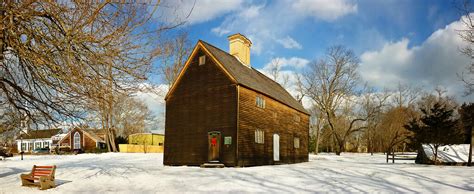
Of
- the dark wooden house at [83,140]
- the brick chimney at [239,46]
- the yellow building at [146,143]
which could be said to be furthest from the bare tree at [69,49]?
the dark wooden house at [83,140]

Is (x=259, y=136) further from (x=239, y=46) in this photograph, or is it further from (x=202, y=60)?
(x=239, y=46)

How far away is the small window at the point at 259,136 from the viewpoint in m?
24.3

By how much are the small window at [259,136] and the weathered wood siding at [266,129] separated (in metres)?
0.26

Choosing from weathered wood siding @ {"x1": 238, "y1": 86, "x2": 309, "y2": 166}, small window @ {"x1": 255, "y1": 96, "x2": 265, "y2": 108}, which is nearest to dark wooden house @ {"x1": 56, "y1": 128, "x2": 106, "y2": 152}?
weathered wood siding @ {"x1": 238, "y1": 86, "x2": 309, "y2": 166}

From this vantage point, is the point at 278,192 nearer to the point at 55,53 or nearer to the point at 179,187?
the point at 179,187

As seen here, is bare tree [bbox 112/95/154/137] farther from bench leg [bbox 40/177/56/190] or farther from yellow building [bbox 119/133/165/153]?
bench leg [bbox 40/177/56/190]

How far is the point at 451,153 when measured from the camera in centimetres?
2561

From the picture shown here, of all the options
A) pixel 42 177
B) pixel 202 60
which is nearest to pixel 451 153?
pixel 202 60

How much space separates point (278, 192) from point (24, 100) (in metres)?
9.18

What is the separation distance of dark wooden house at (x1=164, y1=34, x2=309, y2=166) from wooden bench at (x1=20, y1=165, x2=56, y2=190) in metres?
11.0

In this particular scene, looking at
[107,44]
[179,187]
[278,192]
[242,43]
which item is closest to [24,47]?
[107,44]

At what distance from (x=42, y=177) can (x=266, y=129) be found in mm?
15982

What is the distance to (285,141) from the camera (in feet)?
95.7

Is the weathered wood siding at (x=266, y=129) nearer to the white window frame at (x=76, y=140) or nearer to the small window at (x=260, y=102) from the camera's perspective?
the small window at (x=260, y=102)
